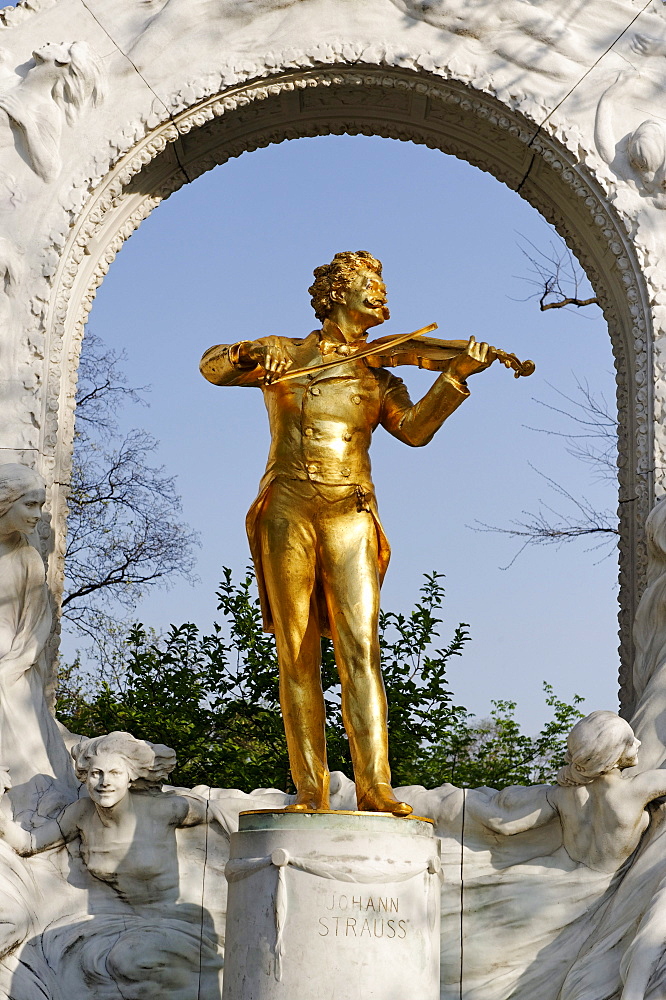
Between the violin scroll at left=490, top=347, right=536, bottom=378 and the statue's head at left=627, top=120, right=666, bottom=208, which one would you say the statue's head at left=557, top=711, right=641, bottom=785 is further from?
the statue's head at left=627, top=120, right=666, bottom=208

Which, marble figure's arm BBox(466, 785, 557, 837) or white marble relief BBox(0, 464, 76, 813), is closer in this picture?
marble figure's arm BBox(466, 785, 557, 837)

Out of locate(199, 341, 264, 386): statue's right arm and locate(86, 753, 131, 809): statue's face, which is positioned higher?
locate(199, 341, 264, 386): statue's right arm

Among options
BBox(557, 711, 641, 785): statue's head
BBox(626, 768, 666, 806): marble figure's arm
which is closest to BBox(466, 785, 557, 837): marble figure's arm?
BBox(557, 711, 641, 785): statue's head

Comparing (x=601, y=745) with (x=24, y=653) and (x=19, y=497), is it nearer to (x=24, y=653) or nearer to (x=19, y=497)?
(x=24, y=653)

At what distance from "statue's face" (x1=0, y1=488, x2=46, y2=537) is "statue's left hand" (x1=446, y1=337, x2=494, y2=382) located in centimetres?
194

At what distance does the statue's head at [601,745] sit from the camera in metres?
5.56

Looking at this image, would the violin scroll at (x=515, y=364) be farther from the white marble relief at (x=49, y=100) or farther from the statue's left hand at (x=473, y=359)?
the white marble relief at (x=49, y=100)

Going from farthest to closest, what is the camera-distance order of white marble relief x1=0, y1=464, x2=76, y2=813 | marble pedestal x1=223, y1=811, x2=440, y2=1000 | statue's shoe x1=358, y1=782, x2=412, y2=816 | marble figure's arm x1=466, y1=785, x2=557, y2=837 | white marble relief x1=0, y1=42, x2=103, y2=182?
white marble relief x1=0, y1=42, x2=103, y2=182
white marble relief x1=0, y1=464, x2=76, y2=813
marble figure's arm x1=466, y1=785, x2=557, y2=837
statue's shoe x1=358, y1=782, x2=412, y2=816
marble pedestal x1=223, y1=811, x2=440, y2=1000

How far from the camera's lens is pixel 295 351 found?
228 inches

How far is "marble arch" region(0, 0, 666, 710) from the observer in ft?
22.2

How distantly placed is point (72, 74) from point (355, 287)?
2237mm

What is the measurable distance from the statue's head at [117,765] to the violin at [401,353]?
5.27ft

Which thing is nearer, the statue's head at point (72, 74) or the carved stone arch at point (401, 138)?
the carved stone arch at point (401, 138)

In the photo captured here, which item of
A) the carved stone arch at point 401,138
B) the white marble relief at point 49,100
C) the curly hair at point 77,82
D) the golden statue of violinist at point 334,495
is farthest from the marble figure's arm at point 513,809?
the curly hair at point 77,82
